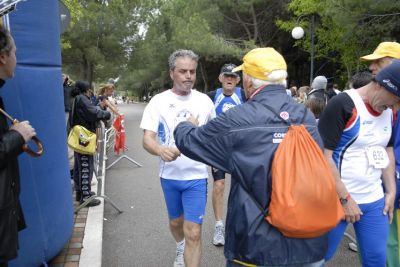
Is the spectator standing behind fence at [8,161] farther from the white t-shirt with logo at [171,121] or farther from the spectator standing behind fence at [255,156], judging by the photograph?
the white t-shirt with logo at [171,121]

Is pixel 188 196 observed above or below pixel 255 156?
below

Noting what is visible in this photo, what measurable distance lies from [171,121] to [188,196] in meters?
0.65

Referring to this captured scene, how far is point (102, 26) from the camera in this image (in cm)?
2358

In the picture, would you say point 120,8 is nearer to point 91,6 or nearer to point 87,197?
point 91,6

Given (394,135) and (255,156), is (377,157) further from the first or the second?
(255,156)

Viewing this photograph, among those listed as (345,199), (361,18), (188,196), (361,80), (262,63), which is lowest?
(188,196)

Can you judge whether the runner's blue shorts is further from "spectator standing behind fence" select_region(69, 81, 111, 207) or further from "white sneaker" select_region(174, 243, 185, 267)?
"spectator standing behind fence" select_region(69, 81, 111, 207)

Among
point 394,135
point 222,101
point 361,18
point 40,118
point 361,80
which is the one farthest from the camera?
point 361,18

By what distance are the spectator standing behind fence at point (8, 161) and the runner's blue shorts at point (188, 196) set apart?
1379 millimetres

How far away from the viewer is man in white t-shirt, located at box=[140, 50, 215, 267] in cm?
333

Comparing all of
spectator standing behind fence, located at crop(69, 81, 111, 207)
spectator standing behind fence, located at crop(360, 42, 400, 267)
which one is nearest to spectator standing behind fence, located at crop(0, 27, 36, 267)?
spectator standing behind fence, located at crop(360, 42, 400, 267)

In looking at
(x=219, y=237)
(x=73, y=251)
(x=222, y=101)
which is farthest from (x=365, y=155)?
(x=73, y=251)

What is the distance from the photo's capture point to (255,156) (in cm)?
194

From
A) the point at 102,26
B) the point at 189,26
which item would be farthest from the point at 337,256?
the point at 102,26
